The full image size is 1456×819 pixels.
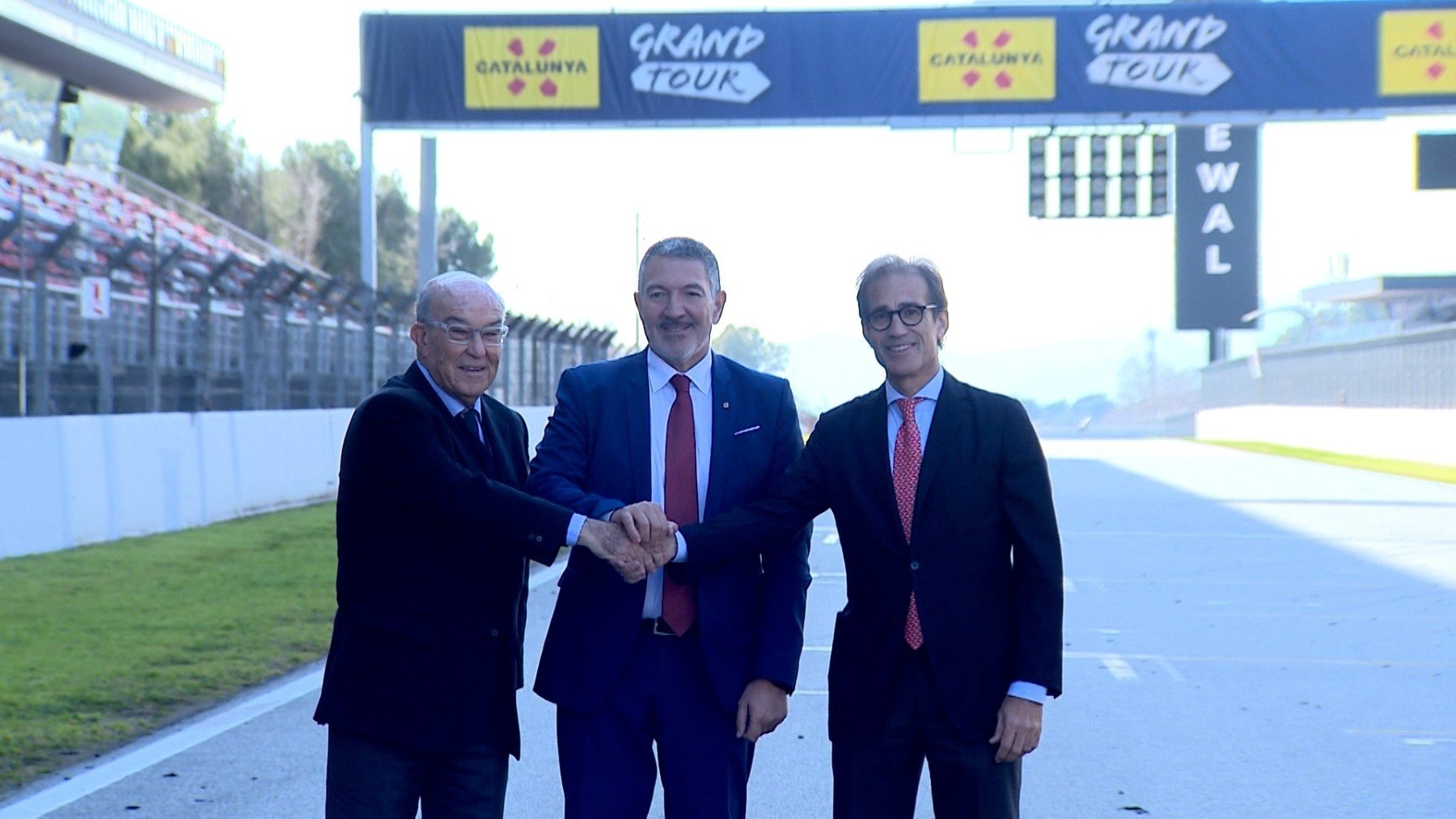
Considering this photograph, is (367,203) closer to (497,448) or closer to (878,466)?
(497,448)

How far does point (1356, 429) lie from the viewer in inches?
1449

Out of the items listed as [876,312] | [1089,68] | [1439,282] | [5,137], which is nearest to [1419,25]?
[1089,68]

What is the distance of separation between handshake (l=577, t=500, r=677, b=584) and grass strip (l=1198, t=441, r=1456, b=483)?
2387 centimetres

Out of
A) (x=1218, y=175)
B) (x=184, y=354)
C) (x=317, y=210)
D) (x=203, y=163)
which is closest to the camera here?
(x=184, y=354)

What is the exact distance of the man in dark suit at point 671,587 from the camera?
154 inches

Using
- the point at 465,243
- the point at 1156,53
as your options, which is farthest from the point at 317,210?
the point at 1156,53

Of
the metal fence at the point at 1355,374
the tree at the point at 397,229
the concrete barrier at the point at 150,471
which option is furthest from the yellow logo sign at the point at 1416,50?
the tree at the point at 397,229

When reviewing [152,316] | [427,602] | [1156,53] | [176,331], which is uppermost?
[1156,53]

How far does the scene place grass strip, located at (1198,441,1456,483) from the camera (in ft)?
89.7

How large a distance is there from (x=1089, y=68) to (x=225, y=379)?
43.2 feet

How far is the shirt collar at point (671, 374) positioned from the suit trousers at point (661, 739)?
0.59 metres

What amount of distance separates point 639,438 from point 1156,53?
21.7 m

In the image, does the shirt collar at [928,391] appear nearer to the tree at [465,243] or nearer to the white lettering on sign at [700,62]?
the white lettering on sign at [700,62]

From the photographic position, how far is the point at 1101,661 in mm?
9453
